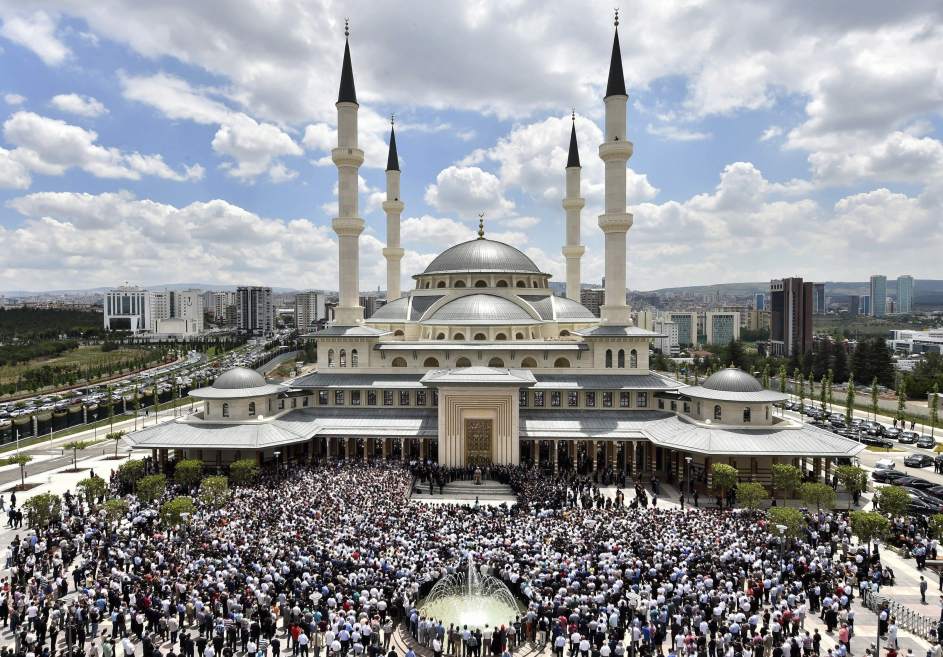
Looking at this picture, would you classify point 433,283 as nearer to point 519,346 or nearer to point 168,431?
point 519,346

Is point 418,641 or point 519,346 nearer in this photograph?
point 418,641

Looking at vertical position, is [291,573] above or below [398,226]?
below

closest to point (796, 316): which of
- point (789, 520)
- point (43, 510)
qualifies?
point (789, 520)

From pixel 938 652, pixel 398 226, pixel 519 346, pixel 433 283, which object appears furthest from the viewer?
pixel 398 226

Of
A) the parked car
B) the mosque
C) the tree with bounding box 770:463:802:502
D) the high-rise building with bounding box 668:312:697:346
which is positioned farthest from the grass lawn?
the high-rise building with bounding box 668:312:697:346

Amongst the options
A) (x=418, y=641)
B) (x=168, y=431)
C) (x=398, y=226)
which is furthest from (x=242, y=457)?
(x=398, y=226)

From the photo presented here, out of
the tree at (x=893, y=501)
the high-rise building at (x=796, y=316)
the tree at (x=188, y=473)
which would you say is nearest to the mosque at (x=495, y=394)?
the tree at (x=188, y=473)

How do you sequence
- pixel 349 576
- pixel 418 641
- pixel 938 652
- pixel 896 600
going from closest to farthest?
pixel 938 652 < pixel 418 641 < pixel 349 576 < pixel 896 600
